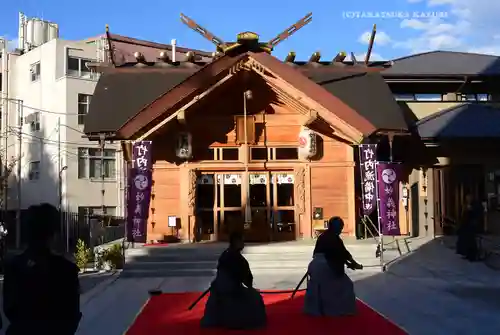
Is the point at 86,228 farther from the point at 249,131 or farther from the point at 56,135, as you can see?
the point at 249,131

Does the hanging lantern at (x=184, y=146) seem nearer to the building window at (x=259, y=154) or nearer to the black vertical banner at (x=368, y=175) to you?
the building window at (x=259, y=154)

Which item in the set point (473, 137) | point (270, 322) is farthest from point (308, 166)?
point (270, 322)

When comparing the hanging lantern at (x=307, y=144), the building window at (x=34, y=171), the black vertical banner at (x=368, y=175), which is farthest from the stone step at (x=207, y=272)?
the building window at (x=34, y=171)

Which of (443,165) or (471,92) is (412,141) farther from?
(471,92)

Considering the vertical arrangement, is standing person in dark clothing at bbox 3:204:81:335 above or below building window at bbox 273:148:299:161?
below

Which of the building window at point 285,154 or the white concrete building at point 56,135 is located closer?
the building window at point 285,154

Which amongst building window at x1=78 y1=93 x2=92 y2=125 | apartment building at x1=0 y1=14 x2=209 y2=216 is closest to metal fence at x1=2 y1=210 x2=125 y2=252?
apartment building at x1=0 y1=14 x2=209 y2=216

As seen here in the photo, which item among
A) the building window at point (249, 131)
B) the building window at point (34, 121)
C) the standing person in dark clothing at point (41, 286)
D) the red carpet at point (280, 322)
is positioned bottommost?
the red carpet at point (280, 322)

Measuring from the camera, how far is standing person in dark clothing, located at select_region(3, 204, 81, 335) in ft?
11.4

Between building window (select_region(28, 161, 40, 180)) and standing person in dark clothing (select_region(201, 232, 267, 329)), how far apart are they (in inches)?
1055

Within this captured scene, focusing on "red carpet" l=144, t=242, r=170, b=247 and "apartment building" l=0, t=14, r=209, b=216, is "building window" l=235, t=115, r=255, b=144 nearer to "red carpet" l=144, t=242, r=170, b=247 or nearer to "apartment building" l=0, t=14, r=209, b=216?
"red carpet" l=144, t=242, r=170, b=247

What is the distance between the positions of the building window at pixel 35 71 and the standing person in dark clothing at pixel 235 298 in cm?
2815

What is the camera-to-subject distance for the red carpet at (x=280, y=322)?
7.31 m

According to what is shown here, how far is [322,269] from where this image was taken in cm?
816
